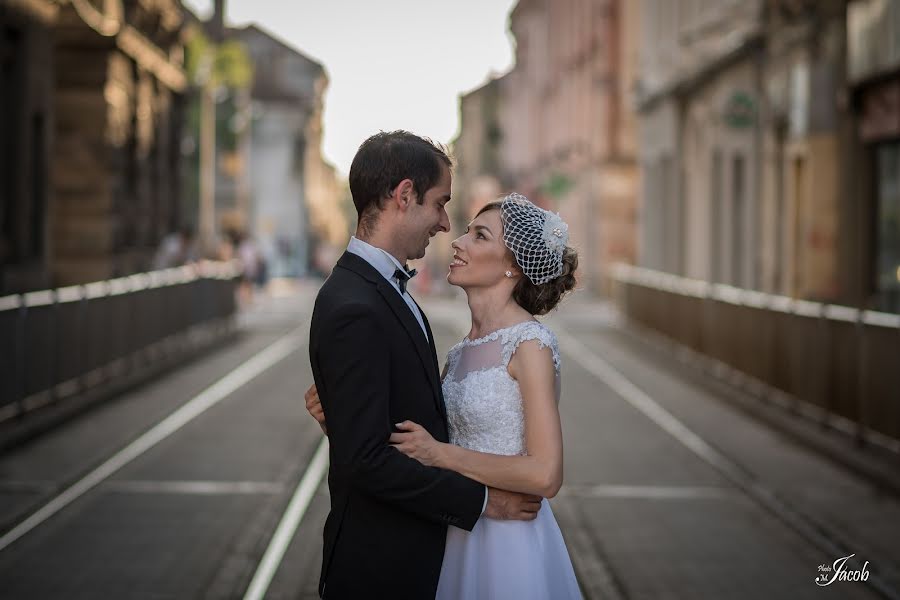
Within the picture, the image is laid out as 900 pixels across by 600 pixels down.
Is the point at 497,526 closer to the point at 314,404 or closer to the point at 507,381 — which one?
the point at 507,381

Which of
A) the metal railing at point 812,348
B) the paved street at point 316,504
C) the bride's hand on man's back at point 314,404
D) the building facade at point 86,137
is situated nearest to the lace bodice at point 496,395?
the bride's hand on man's back at point 314,404

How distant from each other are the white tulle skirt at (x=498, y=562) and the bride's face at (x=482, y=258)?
2.05 feet

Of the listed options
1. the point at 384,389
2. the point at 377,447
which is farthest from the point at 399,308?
the point at 377,447

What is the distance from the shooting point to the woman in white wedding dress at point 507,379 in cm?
393

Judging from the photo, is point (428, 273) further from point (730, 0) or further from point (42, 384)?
point (42, 384)

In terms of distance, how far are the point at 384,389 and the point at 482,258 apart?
633 mm

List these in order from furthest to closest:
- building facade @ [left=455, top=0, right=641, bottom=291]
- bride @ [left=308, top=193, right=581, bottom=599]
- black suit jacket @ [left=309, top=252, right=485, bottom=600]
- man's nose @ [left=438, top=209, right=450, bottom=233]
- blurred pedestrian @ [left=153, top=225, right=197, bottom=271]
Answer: building facade @ [left=455, top=0, right=641, bottom=291], blurred pedestrian @ [left=153, top=225, right=197, bottom=271], bride @ [left=308, top=193, right=581, bottom=599], man's nose @ [left=438, top=209, right=450, bottom=233], black suit jacket @ [left=309, top=252, right=485, bottom=600]

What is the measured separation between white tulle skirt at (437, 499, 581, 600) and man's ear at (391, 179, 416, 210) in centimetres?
90

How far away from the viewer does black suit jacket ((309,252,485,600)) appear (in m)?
3.50

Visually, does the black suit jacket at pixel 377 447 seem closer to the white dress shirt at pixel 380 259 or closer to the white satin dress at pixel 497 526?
the white dress shirt at pixel 380 259

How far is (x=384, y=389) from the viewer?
3512 millimetres

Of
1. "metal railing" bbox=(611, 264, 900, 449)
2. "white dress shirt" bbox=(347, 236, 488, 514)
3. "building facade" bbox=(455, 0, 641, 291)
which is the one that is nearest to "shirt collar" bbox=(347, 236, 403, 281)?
"white dress shirt" bbox=(347, 236, 488, 514)

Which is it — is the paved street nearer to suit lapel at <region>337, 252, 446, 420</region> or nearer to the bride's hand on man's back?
the bride's hand on man's back

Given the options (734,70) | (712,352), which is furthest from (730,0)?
(712,352)
